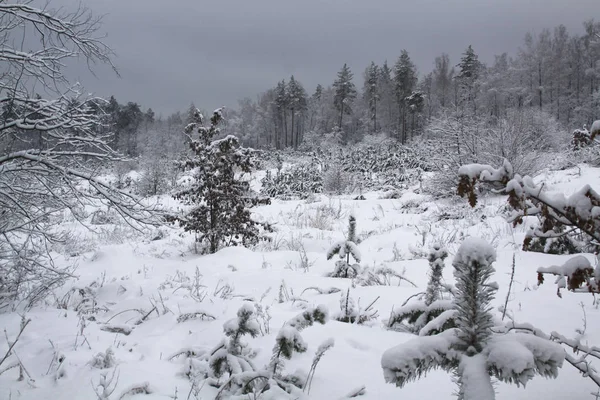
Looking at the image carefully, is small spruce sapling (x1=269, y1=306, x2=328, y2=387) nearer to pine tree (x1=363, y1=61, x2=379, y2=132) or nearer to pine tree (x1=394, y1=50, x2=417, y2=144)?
pine tree (x1=394, y1=50, x2=417, y2=144)

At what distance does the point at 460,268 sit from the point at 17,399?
90.7 inches

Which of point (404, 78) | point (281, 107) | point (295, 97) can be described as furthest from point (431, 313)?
point (281, 107)

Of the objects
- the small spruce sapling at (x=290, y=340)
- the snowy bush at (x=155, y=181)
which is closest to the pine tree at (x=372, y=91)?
the snowy bush at (x=155, y=181)

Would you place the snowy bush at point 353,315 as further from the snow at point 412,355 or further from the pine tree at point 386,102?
the pine tree at point 386,102

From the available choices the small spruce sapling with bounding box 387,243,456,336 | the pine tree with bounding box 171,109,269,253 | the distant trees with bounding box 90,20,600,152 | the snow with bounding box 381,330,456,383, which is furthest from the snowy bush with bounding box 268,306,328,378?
the distant trees with bounding box 90,20,600,152

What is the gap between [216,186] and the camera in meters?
7.13

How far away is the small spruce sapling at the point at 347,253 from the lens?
3666mm

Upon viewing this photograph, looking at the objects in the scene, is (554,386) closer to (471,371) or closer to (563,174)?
(471,371)

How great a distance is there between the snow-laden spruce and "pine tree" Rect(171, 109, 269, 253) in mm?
6313

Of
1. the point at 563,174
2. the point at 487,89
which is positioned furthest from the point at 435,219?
the point at 487,89

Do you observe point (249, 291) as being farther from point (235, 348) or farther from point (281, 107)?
point (281, 107)

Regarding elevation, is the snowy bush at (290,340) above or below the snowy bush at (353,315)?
above

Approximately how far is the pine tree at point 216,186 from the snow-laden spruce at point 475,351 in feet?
20.7

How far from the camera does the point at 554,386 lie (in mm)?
1635
